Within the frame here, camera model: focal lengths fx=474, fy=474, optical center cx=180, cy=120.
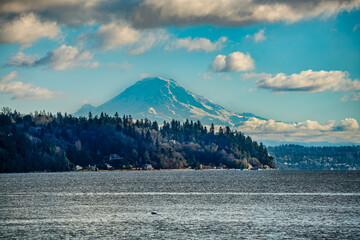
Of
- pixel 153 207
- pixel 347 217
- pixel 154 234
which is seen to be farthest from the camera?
pixel 153 207

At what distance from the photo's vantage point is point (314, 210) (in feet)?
366

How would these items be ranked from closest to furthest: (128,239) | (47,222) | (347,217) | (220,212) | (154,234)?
(128,239) < (154,234) < (47,222) < (347,217) < (220,212)

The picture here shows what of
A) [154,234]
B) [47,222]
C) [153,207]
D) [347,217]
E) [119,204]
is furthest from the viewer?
[119,204]

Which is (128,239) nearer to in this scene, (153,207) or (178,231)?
(178,231)

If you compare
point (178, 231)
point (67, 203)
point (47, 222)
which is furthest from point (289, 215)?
point (67, 203)

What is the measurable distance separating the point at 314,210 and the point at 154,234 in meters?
50.5

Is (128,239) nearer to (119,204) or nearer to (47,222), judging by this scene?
(47,222)

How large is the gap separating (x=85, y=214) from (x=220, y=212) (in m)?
29.9

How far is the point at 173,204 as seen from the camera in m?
127

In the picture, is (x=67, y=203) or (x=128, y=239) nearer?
(x=128, y=239)

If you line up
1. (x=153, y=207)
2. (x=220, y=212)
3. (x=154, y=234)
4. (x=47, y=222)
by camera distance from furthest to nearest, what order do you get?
(x=153, y=207), (x=220, y=212), (x=47, y=222), (x=154, y=234)

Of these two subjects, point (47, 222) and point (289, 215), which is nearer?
point (47, 222)

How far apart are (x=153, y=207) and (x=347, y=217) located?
154 ft

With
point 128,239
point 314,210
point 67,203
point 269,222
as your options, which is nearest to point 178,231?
point 128,239
